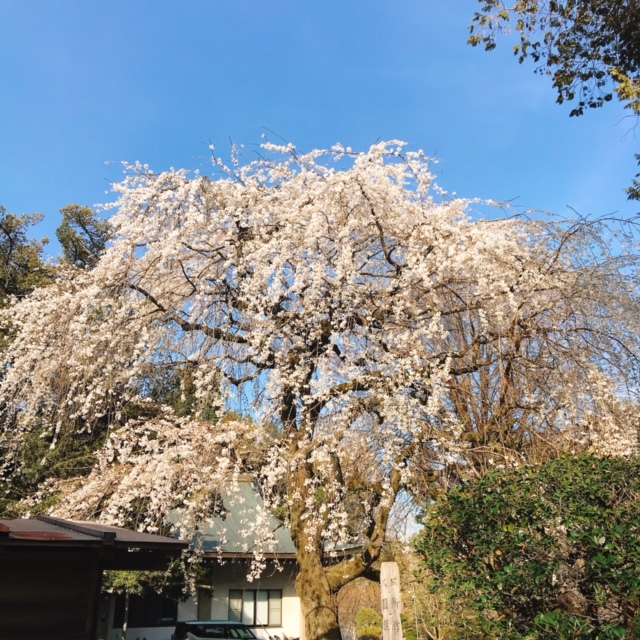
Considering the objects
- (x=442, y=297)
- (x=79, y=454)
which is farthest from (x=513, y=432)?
(x=79, y=454)

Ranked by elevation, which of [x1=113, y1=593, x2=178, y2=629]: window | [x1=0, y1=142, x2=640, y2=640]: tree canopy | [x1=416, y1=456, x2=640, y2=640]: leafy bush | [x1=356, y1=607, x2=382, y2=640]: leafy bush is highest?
[x1=0, y1=142, x2=640, y2=640]: tree canopy

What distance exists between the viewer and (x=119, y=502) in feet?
23.1

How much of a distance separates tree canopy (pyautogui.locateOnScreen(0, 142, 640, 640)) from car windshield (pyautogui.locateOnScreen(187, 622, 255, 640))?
4.07m

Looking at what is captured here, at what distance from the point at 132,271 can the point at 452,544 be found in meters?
4.97

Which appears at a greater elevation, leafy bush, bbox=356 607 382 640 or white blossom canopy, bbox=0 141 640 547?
white blossom canopy, bbox=0 141 640 547

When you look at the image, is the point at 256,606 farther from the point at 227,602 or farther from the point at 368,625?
the point at 368,625

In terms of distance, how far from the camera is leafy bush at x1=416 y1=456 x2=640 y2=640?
3092 mm

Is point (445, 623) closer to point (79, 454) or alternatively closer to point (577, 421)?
point (577, 421)

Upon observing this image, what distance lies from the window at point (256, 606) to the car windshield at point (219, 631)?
3.20 meters

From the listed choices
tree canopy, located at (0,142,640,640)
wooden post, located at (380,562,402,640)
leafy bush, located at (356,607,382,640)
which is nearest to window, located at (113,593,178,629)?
leafy bush, located at (356,607,382,640)

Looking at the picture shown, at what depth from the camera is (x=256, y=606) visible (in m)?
13.7

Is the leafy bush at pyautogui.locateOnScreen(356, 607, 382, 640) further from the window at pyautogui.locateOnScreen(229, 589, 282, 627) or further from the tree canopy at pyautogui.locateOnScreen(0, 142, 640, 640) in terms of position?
the tree canopy at pyautogui.locateOnScreen(0, 142, 640, 640)

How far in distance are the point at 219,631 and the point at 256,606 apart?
3.85 metres

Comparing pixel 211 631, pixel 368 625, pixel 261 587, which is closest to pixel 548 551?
pixel 211 631
